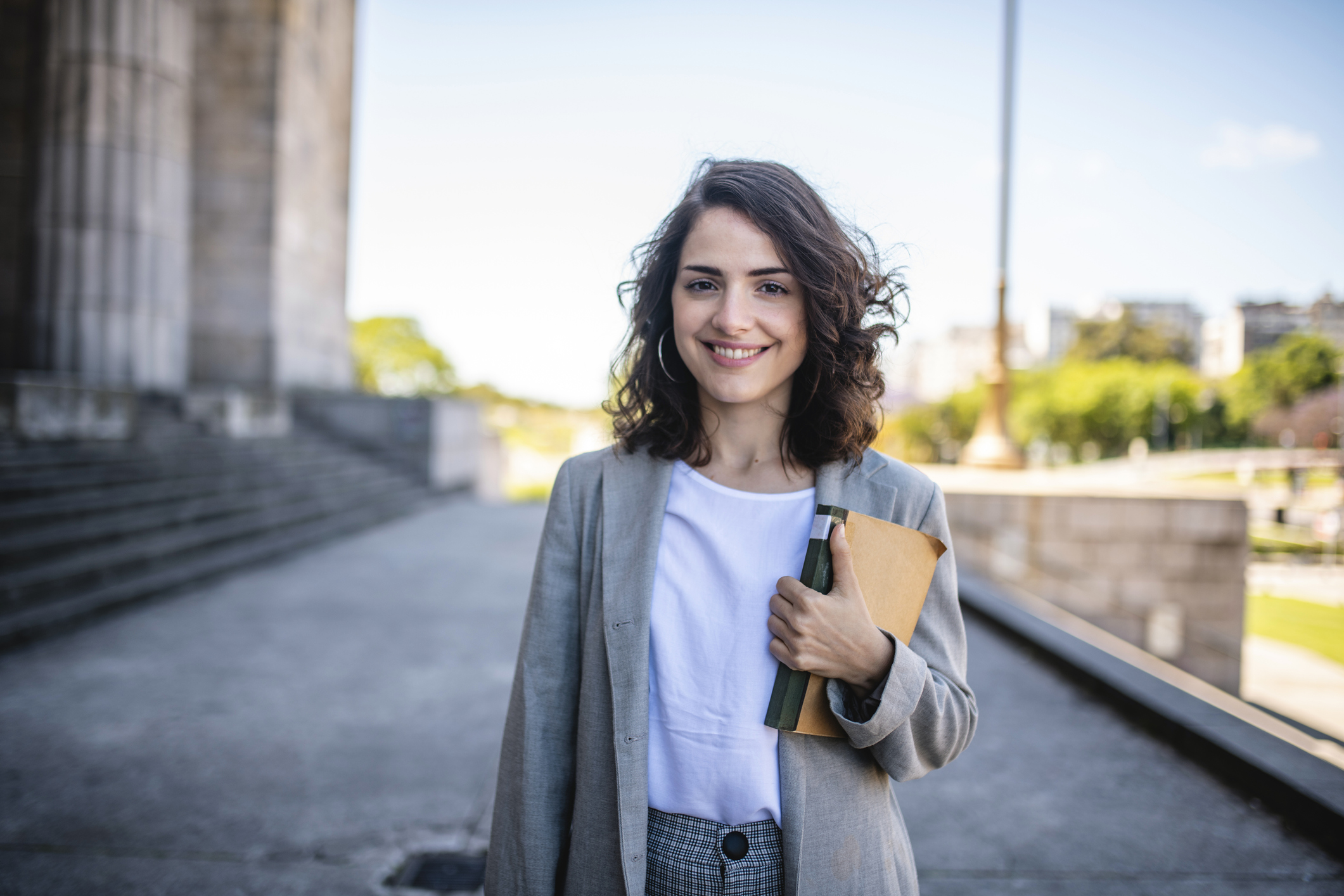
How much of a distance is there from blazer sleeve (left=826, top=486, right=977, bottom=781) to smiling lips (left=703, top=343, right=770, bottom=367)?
416mm

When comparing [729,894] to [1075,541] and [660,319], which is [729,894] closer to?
[660,319]

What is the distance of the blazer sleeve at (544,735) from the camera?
4.73 ft

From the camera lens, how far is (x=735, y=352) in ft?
4.81

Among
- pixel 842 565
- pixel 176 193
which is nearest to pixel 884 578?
pixel 842 565

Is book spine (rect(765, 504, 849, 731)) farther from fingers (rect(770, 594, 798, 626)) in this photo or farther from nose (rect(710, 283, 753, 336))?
nose (rect(710, 283, 753, 336))

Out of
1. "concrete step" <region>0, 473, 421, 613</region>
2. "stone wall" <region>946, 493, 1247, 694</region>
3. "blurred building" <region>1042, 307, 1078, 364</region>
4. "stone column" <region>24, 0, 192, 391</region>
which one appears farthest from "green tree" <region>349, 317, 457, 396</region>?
"blurred building" <region>1042, 307, 1078, 364</region>

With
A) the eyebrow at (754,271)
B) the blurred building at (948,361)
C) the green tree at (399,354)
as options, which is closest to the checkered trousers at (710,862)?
the eyebrow at (754,271)

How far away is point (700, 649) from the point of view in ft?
4.59

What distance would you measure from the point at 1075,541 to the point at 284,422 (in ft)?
43.2

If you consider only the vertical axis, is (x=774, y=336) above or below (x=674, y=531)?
above

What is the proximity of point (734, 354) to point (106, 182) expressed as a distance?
14.4m

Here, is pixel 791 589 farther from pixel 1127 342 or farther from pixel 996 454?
pixel 1127 342

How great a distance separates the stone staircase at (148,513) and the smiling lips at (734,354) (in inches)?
219

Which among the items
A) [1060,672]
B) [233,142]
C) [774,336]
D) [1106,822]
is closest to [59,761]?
[774,336]
